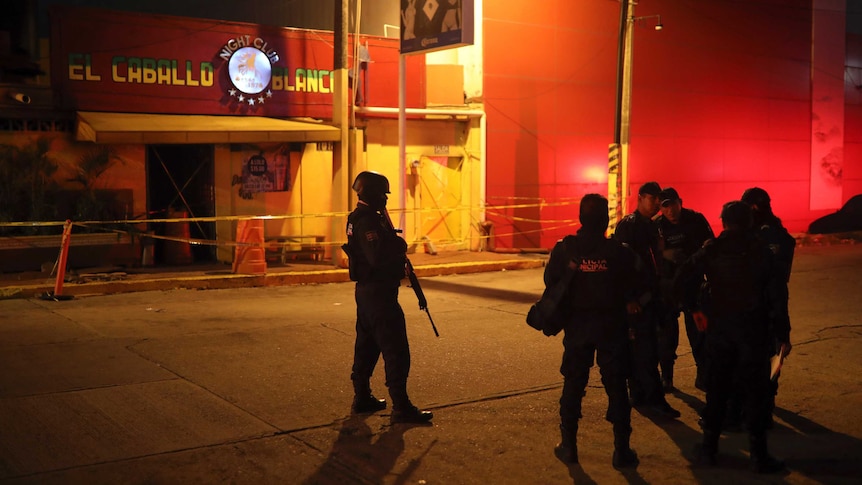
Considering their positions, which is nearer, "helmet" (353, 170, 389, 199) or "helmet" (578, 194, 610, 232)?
"helmet" (578, 194, 610, 232)

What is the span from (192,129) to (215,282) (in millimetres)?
2961

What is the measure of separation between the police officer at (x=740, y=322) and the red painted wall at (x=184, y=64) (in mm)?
13288

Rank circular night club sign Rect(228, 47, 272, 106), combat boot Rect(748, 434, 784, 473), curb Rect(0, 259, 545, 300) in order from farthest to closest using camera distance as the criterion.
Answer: circular night club sign Rect(228, 47, 272, 106) → curb Rect(0, 259, 545, 300) → combat boot Rect(748, 434, 784, 473)

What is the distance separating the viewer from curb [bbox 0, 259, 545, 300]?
518 inches

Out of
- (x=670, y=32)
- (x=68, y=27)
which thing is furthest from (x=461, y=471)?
(x=670, y=32)

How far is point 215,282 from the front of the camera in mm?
14695

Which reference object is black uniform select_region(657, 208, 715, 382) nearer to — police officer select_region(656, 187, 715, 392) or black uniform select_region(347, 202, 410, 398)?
police officer select_region(656, 187, 715, 392)

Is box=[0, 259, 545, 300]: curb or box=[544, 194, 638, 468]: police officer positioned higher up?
box=[544, 194, 638, 468]: police officer

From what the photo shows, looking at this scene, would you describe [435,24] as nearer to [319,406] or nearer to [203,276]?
[203,276]

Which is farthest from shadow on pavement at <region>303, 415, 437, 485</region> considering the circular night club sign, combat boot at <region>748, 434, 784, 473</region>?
the circular night club sign

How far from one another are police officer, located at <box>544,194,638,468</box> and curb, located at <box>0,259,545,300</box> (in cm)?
957

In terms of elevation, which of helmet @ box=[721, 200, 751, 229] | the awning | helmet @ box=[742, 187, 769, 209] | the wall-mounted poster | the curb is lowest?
the curb

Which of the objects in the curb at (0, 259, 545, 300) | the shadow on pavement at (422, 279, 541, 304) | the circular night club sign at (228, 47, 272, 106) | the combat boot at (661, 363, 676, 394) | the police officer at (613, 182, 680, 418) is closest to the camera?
the police officer at (613, 182, 680, 418)

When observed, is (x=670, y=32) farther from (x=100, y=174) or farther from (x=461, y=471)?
(x=461, y=471)
